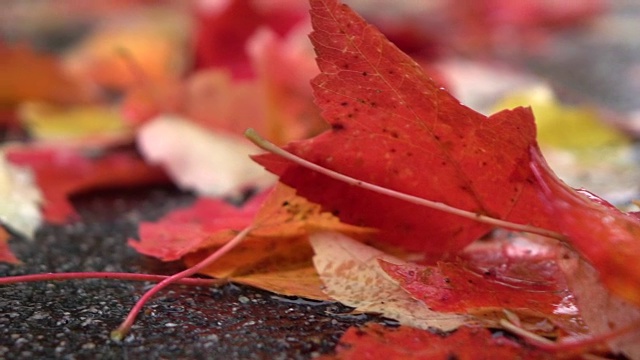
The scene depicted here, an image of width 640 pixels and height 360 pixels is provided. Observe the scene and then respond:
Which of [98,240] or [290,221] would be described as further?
[98,240]

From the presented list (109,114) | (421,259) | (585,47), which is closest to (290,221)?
(421,259)

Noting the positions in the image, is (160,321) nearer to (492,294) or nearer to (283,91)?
(492,294)

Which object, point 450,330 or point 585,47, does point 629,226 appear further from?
point 585,47

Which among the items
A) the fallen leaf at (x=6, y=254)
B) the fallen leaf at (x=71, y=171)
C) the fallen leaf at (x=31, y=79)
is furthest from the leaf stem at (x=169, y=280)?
the fallen leaf at (x=31, y=79)

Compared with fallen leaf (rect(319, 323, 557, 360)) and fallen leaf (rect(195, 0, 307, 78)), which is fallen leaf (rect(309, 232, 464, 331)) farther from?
fallen leaf (rect(195, 0, 307, 78))

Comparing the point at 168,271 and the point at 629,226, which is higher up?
the point at 629,226

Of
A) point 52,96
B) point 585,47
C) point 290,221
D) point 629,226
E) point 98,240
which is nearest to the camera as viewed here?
point 629,226

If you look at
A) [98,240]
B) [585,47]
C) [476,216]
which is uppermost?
[585,47]
